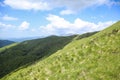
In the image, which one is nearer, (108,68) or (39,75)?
(108,68)

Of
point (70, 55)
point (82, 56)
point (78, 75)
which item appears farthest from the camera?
point (70, 55)

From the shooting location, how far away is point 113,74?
30172 millimetres

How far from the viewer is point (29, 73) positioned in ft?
150

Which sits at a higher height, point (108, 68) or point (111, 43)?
point (111, 43)

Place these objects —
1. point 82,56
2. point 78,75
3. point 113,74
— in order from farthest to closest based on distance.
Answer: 1. point 82,56
2. point 78,75
3. point 113,74

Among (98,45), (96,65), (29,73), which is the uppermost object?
(98,45)

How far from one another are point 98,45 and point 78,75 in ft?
41.8

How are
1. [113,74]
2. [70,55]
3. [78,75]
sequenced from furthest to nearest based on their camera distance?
[70,55]
[78,75]
[113,74]

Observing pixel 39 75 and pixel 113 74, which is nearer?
pixel 113 74

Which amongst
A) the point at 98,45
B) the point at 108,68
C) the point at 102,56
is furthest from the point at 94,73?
the point at 98,45

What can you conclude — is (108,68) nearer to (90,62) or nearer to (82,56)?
(90,62)

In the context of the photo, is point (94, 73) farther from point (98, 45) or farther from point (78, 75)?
point (98, 45)

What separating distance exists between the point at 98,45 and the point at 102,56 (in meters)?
6.33

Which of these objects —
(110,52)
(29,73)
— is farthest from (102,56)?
(29,73)
